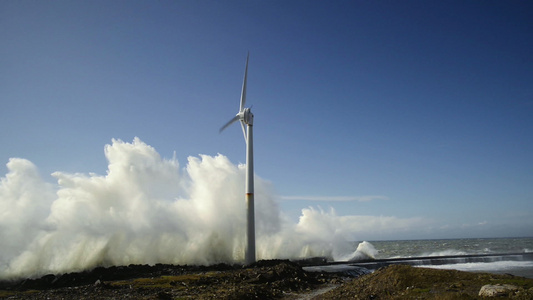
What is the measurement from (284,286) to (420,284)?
14.7 meters

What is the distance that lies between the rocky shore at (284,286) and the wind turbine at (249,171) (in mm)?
10269

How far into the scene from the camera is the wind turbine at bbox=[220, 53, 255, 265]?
5269 cm

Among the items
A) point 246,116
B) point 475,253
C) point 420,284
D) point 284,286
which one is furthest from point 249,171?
point 475,253

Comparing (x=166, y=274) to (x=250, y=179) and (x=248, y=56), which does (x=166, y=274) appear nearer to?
(x=250, y=179)

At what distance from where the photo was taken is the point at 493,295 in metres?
→ 16.2

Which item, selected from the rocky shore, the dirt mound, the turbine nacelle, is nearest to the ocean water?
the dirt mound

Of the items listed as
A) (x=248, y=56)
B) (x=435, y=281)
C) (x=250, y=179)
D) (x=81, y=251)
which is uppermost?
(x=248, y=56)

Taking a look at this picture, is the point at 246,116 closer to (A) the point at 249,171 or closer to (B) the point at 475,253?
(A) the point at 249,171

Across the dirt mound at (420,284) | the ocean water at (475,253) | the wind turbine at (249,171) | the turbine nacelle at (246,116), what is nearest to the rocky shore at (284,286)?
the dirt mound at (420,284)

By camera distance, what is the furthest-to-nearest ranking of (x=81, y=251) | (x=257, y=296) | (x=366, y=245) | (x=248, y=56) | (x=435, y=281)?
1. (x=366, y=245)
2. (x=248, y=56)
3. (x=81, y=251)
4. (x=257, y=296)
5. (x=435, y=281)

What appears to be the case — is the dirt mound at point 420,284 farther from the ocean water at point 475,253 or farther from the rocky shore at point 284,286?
the ocean water at point 475,253

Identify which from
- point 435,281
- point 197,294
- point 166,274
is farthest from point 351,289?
point 166,274

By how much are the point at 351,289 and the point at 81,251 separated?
49539mm

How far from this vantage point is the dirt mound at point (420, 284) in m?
18.6
